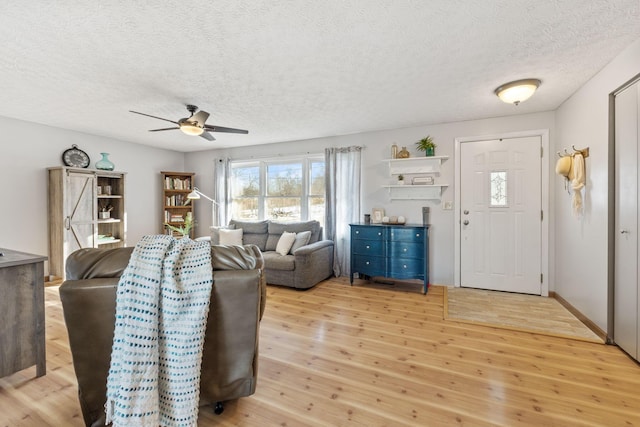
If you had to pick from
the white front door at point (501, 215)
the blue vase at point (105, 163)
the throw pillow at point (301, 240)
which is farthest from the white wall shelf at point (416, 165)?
the blue vase at point (105, 163)

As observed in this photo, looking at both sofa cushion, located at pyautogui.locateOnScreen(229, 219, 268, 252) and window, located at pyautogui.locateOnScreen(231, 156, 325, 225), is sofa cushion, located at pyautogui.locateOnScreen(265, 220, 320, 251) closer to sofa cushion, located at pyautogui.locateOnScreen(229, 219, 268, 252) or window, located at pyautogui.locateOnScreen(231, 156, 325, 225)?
sofa cushion, located at pyautogui.locateOnScreen(229, 219, 268, 252)

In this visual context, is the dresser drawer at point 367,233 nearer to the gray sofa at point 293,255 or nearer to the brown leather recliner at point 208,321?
the gray sofa at point 293,255

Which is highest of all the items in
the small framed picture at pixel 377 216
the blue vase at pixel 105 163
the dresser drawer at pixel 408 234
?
the blue vase at pixel 105 163

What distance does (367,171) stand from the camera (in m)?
4.82

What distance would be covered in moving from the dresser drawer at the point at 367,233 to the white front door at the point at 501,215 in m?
1.19

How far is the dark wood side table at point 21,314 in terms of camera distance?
1900mm

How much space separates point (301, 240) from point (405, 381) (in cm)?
287

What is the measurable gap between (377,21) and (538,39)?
4.05 ft

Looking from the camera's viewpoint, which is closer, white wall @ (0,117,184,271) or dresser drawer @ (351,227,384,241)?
white wall @ (0,117,184,271)

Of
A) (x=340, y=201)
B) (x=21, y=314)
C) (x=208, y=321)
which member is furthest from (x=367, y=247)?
(x=21, y=314)

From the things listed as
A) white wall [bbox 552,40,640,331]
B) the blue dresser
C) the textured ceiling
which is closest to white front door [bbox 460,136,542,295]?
white wall [bbox 552,40,640,331]

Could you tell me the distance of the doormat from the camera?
2.81 metres

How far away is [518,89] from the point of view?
2.83 metres

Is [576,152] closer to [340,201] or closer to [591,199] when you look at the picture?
[591,199]
